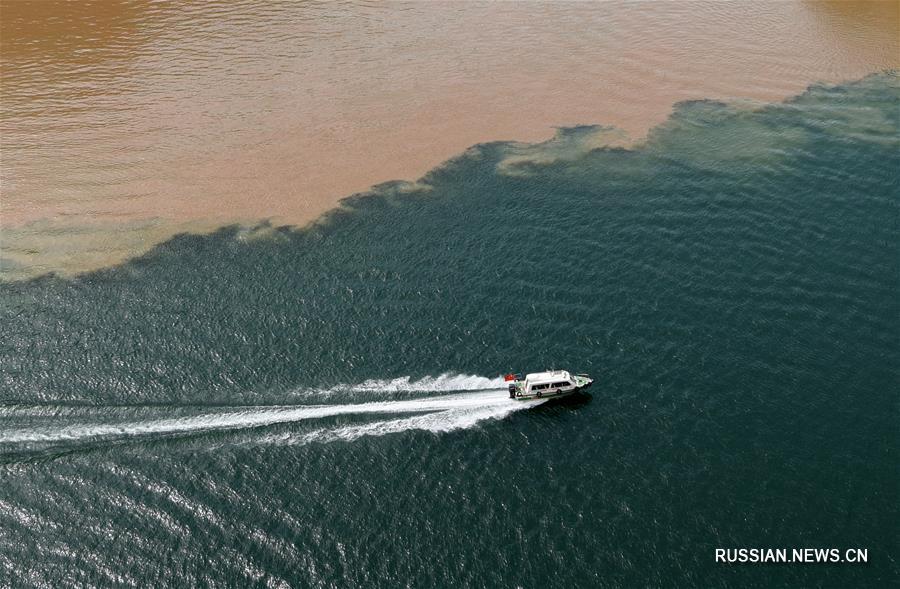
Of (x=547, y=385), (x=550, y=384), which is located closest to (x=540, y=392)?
(x=547, y=385)

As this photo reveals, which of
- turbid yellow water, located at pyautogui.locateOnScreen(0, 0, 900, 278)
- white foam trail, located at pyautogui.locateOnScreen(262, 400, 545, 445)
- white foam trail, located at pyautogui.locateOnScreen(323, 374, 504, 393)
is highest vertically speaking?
turbid yellow water, located at pyautogui.locateOnScreen(0, 0, 900, 278)

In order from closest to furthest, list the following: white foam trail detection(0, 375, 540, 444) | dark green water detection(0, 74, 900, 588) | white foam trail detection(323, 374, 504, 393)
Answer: dark green water detection(0, 74, 900, 588)
white foam trail detection(0, 375, 540, 444)
white foam trail detection(323, 374, 504, 393)

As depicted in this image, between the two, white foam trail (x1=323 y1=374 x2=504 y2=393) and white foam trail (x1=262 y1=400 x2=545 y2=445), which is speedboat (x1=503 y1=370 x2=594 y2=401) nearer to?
white foam trail (x1=262 y1=400 x2=545 y2=445)

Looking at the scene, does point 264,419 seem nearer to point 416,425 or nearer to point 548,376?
point 416,425

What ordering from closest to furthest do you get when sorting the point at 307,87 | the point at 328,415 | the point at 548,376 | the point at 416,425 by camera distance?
the point at 416,425, the point at 328,415, the point at 548,376, the point at 307,87

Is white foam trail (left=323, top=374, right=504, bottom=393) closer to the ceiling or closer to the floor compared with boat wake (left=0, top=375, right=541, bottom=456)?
closer to the ceiling

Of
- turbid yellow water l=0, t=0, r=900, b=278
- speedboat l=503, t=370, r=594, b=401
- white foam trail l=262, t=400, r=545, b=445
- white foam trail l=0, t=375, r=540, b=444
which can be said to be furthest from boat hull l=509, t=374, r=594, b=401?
turbid yellow water l=0, t=0, r=900, b=278
